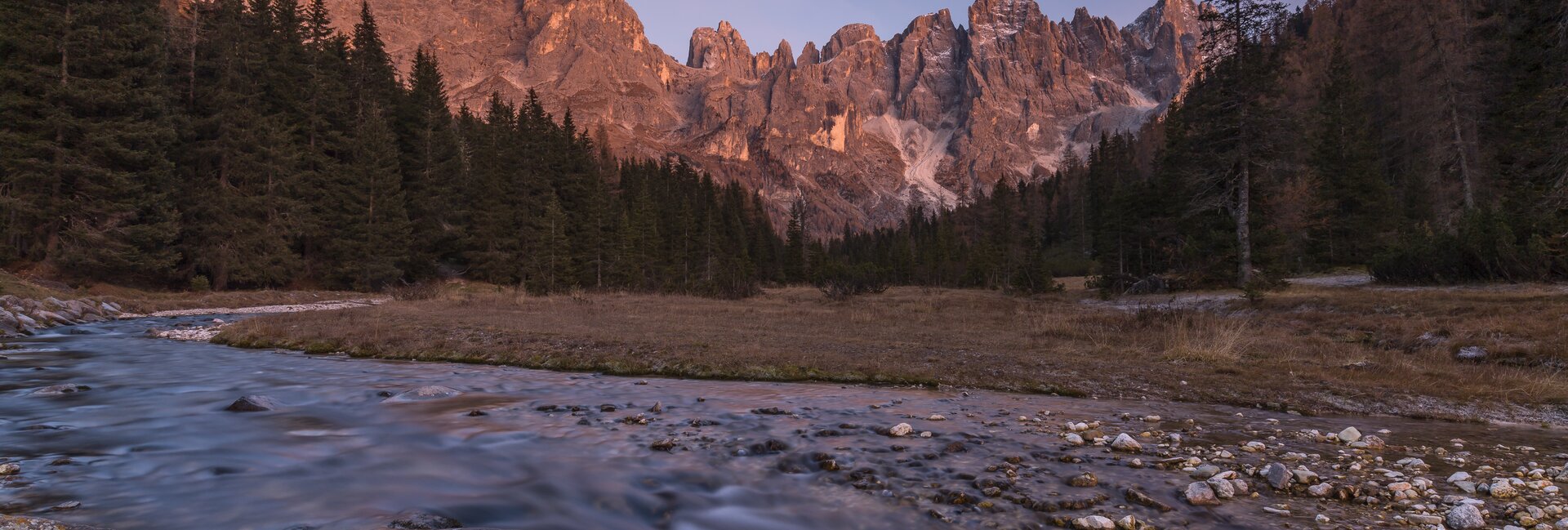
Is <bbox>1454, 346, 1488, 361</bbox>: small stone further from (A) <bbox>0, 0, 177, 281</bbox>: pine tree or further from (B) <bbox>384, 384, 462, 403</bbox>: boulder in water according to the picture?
(A) <bbox>0, 0, 177, 281</bbox>: pine tree

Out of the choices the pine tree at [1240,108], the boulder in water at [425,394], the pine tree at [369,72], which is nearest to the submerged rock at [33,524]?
the boulder in water at [425,394]

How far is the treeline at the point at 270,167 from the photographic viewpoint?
28.9 m

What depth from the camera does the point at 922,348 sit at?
1451cm

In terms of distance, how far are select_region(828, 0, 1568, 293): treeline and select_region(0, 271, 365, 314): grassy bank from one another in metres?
44.4

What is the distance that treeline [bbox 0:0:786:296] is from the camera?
28.9 metres

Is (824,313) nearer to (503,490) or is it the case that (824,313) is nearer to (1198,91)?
(503,490)

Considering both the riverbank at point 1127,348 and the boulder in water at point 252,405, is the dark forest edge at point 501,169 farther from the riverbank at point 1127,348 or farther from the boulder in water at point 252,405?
the boulder in water at point 252,405

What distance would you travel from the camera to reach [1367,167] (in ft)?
142

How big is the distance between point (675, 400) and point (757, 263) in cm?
8864

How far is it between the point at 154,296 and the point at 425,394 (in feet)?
105

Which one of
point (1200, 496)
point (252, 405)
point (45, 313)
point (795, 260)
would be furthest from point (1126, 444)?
point (795, 260)

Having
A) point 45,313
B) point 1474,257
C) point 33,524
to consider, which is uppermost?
point 1474,257

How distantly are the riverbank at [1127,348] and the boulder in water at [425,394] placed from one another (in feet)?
9.65

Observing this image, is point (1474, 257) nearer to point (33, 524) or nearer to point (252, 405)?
point (33, 524)
